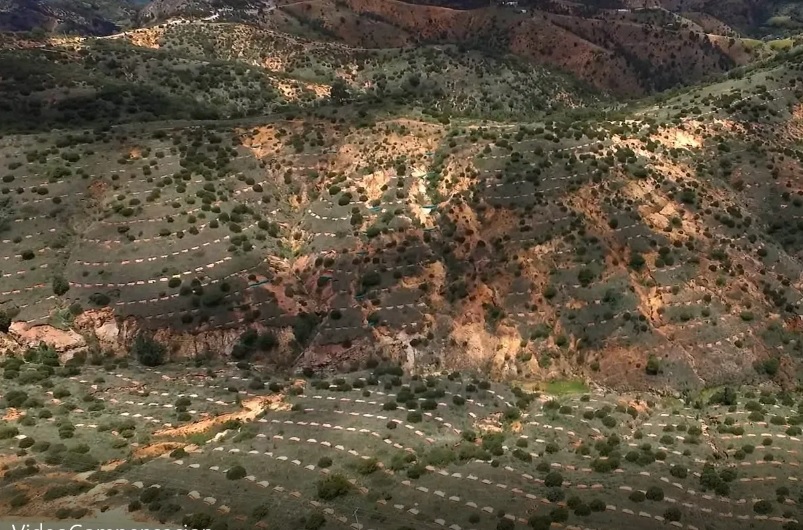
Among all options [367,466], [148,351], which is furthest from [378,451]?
[148,351]

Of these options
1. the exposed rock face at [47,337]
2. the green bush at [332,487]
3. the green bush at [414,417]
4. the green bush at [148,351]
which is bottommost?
the green bush at [414,417]

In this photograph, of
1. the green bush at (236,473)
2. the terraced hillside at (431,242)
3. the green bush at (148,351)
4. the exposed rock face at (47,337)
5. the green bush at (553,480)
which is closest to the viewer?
the green bush at (236,473)

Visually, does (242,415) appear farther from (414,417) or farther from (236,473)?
(414,417)

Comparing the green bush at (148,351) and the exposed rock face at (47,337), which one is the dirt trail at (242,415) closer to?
the green bush at (148,351)

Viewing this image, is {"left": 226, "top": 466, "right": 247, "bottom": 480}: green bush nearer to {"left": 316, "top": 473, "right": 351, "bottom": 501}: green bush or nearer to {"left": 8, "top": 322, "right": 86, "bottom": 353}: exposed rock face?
{"left": 316, "top": 473, "right": 351, "bottom": 501}: green bush

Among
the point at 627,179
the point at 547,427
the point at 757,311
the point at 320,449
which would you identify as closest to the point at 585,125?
the point at 627,179

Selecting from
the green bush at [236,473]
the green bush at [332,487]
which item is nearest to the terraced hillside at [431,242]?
the green bush at [236,473]

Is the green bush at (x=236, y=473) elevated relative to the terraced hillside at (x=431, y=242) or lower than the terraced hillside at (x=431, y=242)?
lower

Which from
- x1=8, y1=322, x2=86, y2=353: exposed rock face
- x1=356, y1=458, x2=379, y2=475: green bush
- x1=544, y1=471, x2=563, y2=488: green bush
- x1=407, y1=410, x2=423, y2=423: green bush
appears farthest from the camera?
x1=8, y1=322, x2=86, y2=353: exposed rock face

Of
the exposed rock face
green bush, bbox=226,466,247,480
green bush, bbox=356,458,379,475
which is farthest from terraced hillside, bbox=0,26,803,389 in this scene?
green bush, bbox=226,466,247,480
